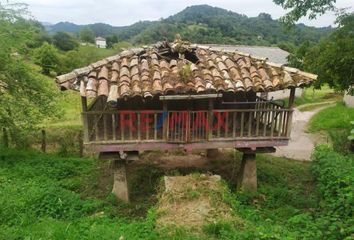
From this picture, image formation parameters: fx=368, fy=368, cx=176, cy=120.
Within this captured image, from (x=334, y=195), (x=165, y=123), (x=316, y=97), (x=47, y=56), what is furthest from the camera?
(x=47, y=56)

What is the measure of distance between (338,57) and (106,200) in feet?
30.0

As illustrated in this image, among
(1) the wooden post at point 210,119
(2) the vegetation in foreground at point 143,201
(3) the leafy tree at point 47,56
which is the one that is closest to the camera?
(2) the vegetation in foreground at point 143,201

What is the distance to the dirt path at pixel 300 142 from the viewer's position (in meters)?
15.9

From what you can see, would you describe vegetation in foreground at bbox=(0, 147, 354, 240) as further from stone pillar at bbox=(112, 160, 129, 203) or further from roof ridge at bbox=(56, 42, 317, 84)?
roof ridge at bbox=(56, 42, 317, 84)

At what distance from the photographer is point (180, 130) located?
9352mm

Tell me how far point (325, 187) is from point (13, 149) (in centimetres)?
1112

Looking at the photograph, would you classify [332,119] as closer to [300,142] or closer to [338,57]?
[300,142]

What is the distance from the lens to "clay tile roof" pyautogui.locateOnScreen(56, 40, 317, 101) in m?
8.55

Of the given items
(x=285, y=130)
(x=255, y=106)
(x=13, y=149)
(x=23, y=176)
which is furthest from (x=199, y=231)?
(x=13, y=149)

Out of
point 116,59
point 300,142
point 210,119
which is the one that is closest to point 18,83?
point 116,59

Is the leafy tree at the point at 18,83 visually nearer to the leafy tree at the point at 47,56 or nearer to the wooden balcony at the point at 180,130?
the wooden balcony at the point at 180,130

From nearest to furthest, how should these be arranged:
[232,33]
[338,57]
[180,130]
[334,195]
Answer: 1. [334,195]
2. [180,130]
3. [338,57]
4. [232,33]

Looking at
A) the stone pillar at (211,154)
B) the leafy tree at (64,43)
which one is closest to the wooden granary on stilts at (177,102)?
the stone pillar at (211,154)

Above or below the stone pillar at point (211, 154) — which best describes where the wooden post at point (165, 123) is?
above
